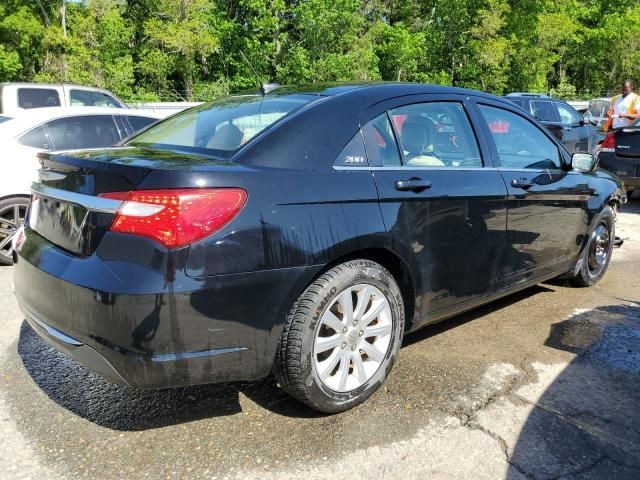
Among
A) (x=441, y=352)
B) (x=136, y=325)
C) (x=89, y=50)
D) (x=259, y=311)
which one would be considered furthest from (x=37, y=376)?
(x=89, y=50)

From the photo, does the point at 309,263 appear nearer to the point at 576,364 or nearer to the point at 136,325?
the point at 136,325

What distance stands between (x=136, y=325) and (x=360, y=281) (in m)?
1.09

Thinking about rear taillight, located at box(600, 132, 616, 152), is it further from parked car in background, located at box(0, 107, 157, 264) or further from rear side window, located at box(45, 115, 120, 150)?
rear side window, located at box(45, 115, 120, 150)

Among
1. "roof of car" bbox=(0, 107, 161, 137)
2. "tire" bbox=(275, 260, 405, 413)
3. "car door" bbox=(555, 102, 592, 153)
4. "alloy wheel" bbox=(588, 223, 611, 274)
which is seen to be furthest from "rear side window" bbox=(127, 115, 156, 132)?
"car door" bbox=(555, 102, 592, 153)

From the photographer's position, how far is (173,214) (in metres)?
2.32

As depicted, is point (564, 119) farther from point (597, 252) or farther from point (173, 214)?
point (173, 214)

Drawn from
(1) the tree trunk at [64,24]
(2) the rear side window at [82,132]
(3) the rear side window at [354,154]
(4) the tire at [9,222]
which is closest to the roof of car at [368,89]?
(3) the rear side window at [354,154]

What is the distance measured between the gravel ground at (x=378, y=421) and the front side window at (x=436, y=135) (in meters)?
1.22

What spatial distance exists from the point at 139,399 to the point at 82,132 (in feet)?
14.0

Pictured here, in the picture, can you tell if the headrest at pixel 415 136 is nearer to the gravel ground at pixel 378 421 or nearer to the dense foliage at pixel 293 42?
the gravel ground at pixel 378 421

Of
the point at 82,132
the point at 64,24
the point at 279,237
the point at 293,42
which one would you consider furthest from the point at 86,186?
the point at 293,42

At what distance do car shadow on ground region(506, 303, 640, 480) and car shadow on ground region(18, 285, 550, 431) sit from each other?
109 centimetres

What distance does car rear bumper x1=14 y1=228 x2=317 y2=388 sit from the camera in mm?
2311

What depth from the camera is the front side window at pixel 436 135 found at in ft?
10.7
